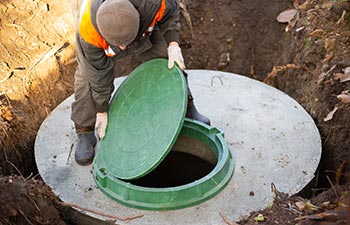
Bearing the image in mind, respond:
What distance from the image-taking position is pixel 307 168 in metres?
3.88

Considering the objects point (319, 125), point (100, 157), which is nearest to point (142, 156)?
point (100, 157)

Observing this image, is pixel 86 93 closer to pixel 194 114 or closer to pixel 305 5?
pixel 194 114

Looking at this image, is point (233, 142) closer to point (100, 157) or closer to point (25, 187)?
point (100, 157)

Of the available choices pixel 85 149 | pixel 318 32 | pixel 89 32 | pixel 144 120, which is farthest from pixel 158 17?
pixel 318 32

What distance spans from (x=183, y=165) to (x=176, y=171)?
0.36ft

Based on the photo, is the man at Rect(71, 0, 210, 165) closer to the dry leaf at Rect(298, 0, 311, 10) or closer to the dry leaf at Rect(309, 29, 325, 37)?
the dry leaf at Rect(309, 29, 325, 37)

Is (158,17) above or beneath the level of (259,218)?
above

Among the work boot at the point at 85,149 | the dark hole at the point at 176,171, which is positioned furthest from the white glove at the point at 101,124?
the dark hole at the point at 176,171

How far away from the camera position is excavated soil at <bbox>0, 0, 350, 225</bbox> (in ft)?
11.3

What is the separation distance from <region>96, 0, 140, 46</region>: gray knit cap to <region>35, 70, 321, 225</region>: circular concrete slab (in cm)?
119

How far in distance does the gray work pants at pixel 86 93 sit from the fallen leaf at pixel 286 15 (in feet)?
5.69

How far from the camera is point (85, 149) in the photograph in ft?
13.3

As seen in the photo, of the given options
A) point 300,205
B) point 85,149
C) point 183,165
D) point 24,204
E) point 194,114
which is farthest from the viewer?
point 183,165

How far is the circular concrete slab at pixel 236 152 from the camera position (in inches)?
142
